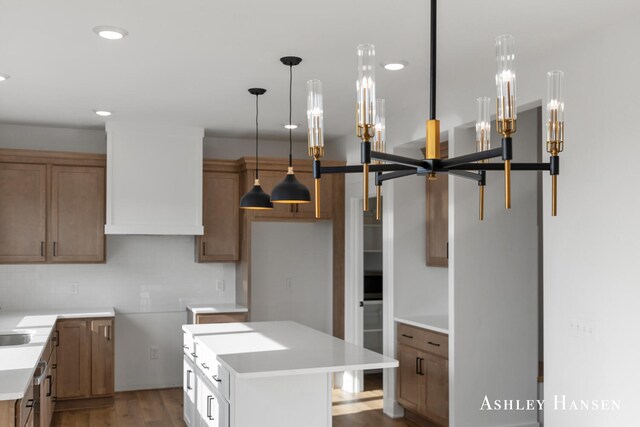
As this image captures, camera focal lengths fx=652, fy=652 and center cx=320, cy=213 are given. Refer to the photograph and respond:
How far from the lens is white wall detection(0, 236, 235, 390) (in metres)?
6.27

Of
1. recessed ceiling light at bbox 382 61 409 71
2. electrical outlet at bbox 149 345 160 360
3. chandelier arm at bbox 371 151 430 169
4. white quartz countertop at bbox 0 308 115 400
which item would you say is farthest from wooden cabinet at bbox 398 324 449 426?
chandelier arm at bbox 371 151 430 169

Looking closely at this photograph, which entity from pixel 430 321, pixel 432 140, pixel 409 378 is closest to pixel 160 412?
pixel 409 378

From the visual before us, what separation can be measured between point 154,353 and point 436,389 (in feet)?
9.90

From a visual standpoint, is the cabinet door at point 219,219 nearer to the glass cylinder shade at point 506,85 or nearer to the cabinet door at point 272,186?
the cabinet door at point 272,186

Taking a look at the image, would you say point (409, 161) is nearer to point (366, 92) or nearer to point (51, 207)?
point (366, 92)

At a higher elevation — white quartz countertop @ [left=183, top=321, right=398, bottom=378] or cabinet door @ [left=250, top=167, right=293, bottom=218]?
cabinet door @ [left=250, top=167, right=293, bottom=218]

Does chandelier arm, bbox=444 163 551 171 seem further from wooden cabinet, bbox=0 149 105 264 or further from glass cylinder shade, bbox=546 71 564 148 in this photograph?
wooden cabinet, bbox=0 149 105 264

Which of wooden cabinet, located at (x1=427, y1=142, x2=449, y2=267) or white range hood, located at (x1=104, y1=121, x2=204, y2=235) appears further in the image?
white range hood, located at (x1=104, y1=121, x2=204, y2=235)

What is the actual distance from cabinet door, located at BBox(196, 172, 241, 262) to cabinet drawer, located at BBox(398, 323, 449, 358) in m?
1.98

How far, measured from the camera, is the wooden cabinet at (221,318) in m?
6.14

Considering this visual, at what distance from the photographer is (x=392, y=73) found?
4340 mm

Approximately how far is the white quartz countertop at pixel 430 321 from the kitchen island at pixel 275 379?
107cm

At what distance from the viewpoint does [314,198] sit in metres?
6.61

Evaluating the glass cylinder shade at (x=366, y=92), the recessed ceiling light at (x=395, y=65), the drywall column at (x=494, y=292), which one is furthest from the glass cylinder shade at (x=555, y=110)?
the drywall column at (x=494, y=292)
